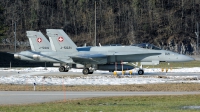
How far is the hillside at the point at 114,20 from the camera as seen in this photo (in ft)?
269

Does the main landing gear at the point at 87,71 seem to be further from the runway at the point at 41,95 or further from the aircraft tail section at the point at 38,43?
the runway at the point at 41,95

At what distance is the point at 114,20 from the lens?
86062mm

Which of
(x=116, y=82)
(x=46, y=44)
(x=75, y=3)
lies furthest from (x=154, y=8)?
(x=116, y=82)

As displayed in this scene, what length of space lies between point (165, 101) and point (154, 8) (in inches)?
2661

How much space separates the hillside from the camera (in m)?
81.9

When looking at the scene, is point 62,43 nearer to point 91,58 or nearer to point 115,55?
point 91,58

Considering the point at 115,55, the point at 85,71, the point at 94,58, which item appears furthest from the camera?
the point at 115,55

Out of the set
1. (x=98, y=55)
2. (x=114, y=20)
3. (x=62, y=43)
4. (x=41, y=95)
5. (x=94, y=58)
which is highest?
(x=114, y=20)

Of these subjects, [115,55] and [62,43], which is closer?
[115,55]

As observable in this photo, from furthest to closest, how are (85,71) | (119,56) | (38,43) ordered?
(38,43) < (119,56) < (85,71)

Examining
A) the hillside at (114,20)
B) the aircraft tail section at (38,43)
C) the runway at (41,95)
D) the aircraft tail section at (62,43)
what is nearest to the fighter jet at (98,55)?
the aircraft tail section at (62,43)

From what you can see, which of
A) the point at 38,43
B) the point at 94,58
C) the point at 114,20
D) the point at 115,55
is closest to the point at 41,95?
the point at 94,58

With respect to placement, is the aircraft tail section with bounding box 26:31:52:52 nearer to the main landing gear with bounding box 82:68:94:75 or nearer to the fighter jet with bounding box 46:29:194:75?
the fighter jet with bounding box 46:29:194:75

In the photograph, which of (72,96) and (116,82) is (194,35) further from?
(72,96)
